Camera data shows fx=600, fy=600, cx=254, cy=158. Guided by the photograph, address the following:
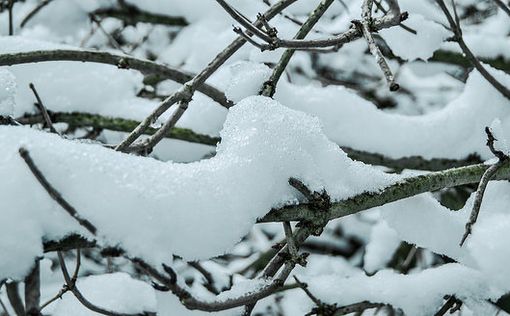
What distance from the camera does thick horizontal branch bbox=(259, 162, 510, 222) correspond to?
1.13 m

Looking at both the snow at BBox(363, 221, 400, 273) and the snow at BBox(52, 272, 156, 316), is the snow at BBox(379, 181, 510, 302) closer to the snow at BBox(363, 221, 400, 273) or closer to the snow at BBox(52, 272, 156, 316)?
the snow at BBox(52, 272, 156, 316)

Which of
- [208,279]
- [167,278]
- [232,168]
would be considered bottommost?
[167,278]

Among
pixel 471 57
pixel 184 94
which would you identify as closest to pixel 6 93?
pixel 184 94

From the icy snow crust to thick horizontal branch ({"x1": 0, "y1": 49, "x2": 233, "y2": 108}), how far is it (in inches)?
17.3

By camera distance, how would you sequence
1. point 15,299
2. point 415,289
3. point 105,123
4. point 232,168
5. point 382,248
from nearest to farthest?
point 15,299 < point 232,168 < point 415,289 < point 105,123 < point 382,248

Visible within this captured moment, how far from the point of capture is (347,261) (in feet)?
15.0

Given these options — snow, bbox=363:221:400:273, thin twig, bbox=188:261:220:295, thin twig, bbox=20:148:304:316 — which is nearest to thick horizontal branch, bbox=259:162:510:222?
thin twig, bbox=20:148:304:316

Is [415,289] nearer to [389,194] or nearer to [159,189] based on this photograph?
[389,194]

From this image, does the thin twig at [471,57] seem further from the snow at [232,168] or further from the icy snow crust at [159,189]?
the icy snow crust at [159,189]

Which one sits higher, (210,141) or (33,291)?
(210,141)

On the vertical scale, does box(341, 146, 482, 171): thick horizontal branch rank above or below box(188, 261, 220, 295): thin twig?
above

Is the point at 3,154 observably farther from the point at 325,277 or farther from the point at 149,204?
the point at 325,277

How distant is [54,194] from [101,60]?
0.83m

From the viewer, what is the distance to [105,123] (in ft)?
6.45
